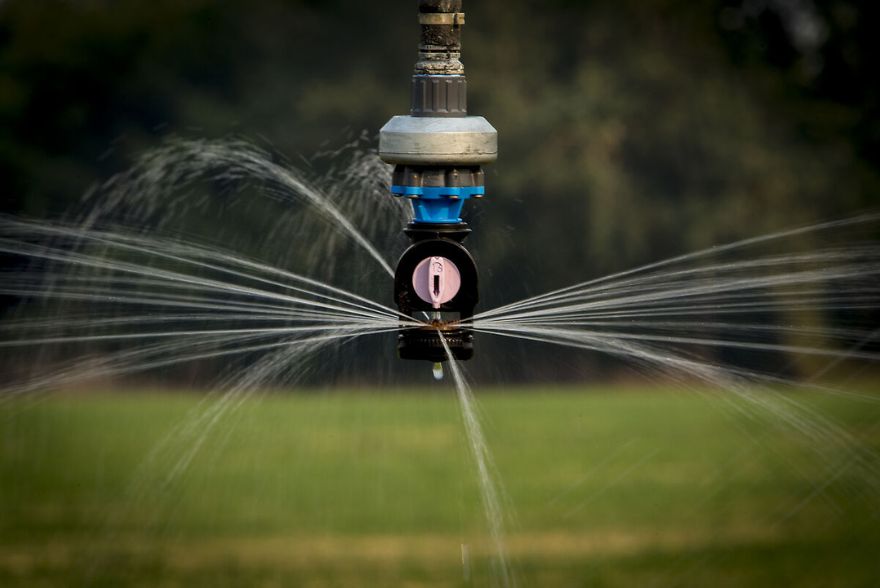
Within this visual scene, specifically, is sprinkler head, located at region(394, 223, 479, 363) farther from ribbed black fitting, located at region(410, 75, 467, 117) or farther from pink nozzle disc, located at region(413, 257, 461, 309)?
ribbed black fitting, located at region(410, 75, 467, 117)

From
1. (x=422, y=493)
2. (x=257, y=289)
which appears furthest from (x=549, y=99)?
(x=422, y=493)

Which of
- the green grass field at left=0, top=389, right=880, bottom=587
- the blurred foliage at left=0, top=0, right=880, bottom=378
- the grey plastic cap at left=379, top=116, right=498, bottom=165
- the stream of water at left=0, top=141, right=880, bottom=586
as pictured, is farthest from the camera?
the blurred foliage at left=0, top=0, right=880, bottom=378

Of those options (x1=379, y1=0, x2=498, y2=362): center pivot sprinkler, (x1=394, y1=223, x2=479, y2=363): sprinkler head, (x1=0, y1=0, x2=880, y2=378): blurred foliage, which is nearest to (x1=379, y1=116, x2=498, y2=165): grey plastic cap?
(x1=379, y1=0, x2=498, y2=362): center pivot sprinkler

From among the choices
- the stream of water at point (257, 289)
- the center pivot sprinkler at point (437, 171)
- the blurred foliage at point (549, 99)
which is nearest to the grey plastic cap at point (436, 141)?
the center pivot sprinkler at point (437, 171)

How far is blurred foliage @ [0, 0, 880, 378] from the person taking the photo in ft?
29.7

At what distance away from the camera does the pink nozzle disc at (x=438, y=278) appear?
254 cm

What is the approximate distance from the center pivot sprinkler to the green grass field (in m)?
3.49

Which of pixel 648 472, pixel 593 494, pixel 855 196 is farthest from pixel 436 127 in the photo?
pixel 855 196

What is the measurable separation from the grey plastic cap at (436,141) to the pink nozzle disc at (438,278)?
165 mm

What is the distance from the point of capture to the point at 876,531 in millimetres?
7141

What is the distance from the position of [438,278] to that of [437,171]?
0.17m

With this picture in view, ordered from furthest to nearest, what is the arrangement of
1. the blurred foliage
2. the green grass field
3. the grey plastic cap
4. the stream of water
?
the blurred foliage, the stream of water, the green grass field, the grey plastic cap

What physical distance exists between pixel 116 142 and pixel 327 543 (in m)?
3.30

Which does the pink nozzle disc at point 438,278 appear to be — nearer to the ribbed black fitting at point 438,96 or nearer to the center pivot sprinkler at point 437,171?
the center pivot sprinkler at point 437,171
